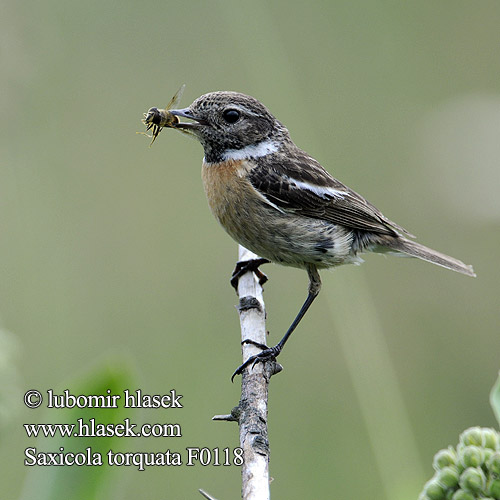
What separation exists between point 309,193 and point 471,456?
290 cm

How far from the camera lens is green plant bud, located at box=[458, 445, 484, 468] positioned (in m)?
1.56

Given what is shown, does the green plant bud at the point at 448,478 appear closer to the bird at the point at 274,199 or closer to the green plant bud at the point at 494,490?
the green plant bud at the point at 494,490

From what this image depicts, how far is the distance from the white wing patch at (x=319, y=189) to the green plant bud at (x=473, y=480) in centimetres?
289

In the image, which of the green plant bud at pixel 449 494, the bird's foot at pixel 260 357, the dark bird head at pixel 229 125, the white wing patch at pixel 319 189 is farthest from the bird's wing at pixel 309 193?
the green plant bud at pixel 449 494

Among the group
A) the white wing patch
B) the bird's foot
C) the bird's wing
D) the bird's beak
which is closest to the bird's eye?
the bird's beak

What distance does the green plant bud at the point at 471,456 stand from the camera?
156 centimetres

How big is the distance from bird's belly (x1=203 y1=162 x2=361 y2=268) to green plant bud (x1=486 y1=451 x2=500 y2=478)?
2595mm

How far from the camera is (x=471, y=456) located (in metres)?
1.56

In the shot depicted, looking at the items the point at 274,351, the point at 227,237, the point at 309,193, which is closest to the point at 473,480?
the point at 274,351

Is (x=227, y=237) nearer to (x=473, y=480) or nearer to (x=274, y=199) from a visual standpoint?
(x=274, y=199)

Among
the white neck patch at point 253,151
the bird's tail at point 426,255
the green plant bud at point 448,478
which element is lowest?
the green plant bud at point 448,478

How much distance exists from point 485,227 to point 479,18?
232 centimetres

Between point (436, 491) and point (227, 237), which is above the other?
point (227, 237)

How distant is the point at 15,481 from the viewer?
14.2 ft
